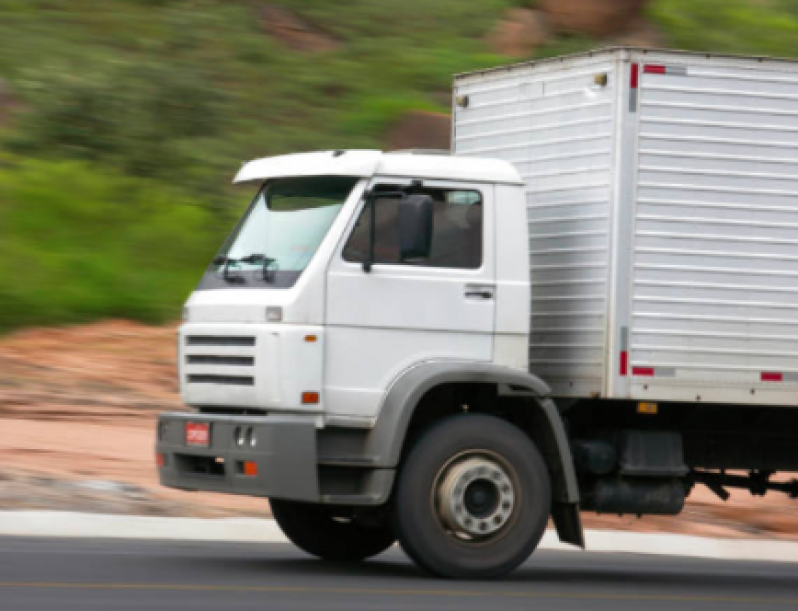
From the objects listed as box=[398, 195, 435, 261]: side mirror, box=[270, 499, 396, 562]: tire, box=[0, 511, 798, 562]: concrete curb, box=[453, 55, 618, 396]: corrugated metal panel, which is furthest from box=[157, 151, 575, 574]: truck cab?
box=[0, 511, 798, 562]: concrete curb

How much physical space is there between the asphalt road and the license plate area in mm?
798

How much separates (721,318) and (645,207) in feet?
2.99

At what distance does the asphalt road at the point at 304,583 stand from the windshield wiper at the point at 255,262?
6.14ft

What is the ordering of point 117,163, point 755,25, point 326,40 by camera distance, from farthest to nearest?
point 755,25 → point 326,40 → point 117,163

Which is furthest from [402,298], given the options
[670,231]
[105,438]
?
[105,438]

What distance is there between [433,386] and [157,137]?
17344 mm

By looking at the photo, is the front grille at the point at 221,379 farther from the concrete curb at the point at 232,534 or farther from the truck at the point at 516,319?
the concrete curb at the point at 232,534

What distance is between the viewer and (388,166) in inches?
401

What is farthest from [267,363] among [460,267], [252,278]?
[460,267]

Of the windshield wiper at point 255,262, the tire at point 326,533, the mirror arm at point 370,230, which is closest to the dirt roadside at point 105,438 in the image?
the tire at point 326,533

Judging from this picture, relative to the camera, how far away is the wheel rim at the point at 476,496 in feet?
33.0

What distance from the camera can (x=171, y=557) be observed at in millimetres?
11000

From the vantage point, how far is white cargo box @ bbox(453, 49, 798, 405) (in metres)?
10.4

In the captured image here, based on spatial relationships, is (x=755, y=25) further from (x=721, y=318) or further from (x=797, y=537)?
(x=721, y=318)
